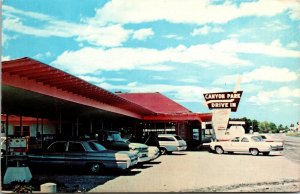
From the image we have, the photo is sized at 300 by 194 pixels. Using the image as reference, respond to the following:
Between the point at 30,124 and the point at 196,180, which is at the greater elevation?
the point at 30,124

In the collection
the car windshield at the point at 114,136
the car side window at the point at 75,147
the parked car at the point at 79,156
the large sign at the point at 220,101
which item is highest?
the large sign at the point at 220,101

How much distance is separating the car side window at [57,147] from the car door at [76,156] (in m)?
0.23

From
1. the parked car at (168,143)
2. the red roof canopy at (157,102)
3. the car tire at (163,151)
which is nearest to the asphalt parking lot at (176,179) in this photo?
the parked car at (168,143)

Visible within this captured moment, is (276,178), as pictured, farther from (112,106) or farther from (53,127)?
(53,127)

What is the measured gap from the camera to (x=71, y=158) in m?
15.2

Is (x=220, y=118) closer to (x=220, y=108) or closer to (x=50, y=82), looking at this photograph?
(x=220, y=108)

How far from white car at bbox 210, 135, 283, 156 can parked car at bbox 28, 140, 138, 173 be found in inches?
528

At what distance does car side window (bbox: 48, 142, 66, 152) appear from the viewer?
50.3 feet

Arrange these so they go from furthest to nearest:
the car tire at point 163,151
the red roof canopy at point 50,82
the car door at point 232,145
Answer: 1. the car door at point 232,145
2. the car tire at point 163,151
3. the red roof canopy at point 50,82

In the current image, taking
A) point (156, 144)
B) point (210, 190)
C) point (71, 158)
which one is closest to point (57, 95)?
point (71, 158)

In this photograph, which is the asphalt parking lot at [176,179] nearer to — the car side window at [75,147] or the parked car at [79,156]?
the parked car at [79,156]

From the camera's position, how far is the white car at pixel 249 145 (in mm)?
26448

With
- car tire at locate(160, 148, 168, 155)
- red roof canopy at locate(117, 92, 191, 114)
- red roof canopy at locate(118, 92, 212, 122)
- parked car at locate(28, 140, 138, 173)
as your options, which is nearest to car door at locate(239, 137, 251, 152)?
car tire at locate(160, 148, 168, 155)

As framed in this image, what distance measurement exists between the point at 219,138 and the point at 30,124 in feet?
62.1
